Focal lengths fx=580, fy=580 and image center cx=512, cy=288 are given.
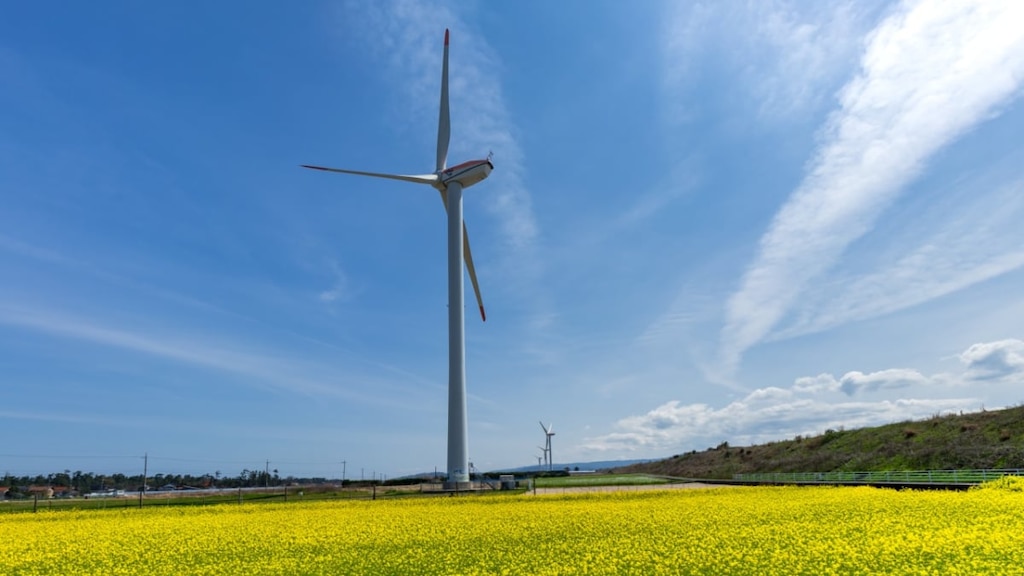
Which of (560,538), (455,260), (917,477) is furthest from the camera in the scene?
(455,260)

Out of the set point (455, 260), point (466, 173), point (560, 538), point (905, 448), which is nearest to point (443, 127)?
point (466, 173)

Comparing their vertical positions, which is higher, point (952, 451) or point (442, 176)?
point (442, 176)

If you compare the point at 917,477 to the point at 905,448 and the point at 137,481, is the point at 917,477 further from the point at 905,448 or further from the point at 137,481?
the point at 137,481

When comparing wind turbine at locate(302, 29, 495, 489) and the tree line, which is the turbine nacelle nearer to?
wind turbine at locate(302, 29, 495, 489)

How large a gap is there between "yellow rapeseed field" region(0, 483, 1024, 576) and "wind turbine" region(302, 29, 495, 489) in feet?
71.8

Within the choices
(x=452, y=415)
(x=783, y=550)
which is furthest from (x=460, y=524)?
(x=452, y=415)

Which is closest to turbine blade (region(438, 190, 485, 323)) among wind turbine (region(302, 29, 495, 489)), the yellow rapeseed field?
wind turbine (region(302, 29, 495, 489))

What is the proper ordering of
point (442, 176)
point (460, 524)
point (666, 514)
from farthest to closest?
point (442, 176) → point (666, 514) → point (460, 524)

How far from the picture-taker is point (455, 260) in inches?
2515

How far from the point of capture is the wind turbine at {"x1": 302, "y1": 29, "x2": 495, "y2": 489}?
59.5 meters

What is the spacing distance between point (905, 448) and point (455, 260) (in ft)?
200

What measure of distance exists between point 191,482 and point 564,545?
87.8m

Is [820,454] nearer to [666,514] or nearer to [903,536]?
[666,514]

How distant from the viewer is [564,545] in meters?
20.9
